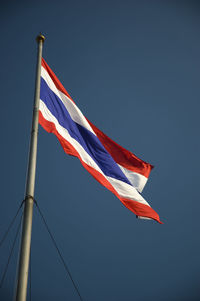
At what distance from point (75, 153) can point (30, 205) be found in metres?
2.00

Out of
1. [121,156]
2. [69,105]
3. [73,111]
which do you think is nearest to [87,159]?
[73,111]

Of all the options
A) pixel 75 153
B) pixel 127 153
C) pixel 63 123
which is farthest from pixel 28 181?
pixel 127 153

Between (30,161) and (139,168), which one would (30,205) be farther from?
(139,168)

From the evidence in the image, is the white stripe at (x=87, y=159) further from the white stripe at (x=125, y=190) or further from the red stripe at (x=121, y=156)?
the red stripe at (x=121, y=156)

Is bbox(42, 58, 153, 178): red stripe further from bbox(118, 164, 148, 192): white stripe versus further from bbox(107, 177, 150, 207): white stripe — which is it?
bbox(107, 177, 150, 207): white stripe

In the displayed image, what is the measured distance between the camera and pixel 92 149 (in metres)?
9.30

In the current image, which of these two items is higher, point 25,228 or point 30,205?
point 30,205

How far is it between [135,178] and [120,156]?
2.66ft

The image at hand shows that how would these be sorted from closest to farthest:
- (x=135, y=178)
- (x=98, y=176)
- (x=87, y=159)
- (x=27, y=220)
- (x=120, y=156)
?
(x=27, y=220), (x=98, y=176), (x=87, y=159), (x=135, y=178), (x=120, y=156)

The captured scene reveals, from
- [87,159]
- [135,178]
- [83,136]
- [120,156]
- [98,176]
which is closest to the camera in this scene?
[98,176]

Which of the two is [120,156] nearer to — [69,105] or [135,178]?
[135,178]

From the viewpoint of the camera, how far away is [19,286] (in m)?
Result: 5.73

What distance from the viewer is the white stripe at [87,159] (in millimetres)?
8500

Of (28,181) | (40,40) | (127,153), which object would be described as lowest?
(28,181)
